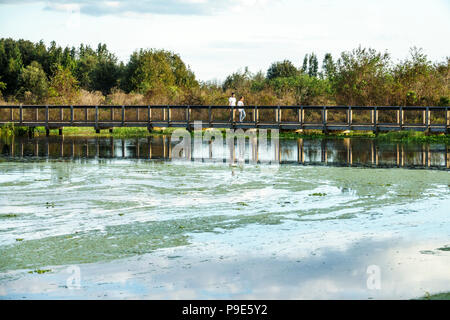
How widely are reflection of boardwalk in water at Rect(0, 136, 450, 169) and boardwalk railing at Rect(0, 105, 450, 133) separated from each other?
3.22ft

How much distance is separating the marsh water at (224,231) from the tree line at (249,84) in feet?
63.7

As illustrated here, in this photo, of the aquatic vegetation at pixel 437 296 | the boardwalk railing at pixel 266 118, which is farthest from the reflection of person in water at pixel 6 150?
the aquatic vegetation at pixel 437 296

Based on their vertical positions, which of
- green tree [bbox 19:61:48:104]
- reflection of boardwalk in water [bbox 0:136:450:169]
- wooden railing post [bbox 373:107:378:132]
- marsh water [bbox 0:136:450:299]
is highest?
green tree [bbox 19:61:48:104]

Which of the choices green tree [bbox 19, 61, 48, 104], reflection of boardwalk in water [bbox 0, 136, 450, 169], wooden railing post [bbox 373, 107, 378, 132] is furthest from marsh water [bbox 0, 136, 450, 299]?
A: green tree [bbox 19, 61, 48, 104]

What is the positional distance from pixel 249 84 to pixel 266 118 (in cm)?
1939

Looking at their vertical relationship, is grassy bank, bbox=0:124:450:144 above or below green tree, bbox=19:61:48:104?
below

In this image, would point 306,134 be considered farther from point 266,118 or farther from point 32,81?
point 32,81

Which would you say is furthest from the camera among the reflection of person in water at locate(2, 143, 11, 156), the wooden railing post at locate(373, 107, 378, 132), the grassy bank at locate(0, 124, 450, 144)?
the grassy bank at locate(0, 124, 450, 144)

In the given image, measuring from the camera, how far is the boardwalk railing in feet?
108

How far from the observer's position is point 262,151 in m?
31.1

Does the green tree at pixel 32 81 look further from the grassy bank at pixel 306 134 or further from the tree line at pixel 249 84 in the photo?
the grassy bank at pixel 306 134

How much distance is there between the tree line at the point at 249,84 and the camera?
141ft

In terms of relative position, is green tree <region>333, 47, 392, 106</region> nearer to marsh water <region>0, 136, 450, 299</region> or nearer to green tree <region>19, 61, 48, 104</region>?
marsh water <region>0, 136, 450, 299</region>

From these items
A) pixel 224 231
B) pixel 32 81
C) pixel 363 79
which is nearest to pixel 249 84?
pixel 363 79
